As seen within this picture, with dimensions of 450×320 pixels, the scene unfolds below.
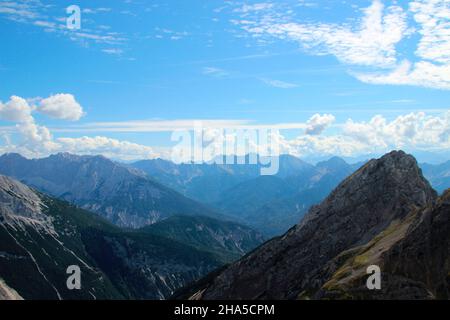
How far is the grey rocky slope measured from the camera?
161 m

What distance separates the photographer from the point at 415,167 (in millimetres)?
178125

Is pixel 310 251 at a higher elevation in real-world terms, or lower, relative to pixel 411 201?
lower

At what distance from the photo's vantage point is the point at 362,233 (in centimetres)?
16250

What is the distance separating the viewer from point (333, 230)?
169m

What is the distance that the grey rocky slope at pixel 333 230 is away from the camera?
16062cm

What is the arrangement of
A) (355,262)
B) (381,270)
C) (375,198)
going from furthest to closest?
(375,198), (355,262), (381,270)
